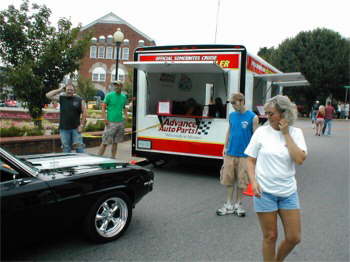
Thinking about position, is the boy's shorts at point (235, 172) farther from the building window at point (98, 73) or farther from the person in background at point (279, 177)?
the building window at point (98, 73)

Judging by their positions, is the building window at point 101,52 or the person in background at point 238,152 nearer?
the person in background at point 238,152

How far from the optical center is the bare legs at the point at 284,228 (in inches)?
111

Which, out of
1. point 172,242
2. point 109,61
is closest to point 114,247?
point 172,242

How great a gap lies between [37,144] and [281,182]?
7237 mm

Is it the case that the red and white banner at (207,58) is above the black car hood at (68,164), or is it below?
above

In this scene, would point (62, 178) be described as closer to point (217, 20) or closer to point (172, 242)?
point (172, 242)

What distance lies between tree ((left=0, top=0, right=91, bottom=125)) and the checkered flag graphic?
5.51m

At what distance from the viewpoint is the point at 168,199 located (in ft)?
18.6

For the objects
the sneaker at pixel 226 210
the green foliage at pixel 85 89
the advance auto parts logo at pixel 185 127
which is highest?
the green foliage at pixel 85 89

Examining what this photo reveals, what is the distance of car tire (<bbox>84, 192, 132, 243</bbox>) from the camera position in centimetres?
361

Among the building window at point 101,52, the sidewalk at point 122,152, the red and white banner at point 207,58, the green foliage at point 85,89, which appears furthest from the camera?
the building window at point 101,52

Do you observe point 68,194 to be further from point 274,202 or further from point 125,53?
point 125,53

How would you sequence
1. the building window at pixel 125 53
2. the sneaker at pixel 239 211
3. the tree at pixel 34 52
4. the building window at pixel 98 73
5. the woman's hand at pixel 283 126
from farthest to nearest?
the building window at pixel 98 73 < the building window at pixel 125 53 < the tree at pixel 34 52 < the sneaker at pixel 239 211 < the woman's hand at pixel 283 126

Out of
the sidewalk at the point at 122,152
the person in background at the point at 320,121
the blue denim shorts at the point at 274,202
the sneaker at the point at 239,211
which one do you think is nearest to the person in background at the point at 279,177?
the blue denim shorts at the point at 274,202
